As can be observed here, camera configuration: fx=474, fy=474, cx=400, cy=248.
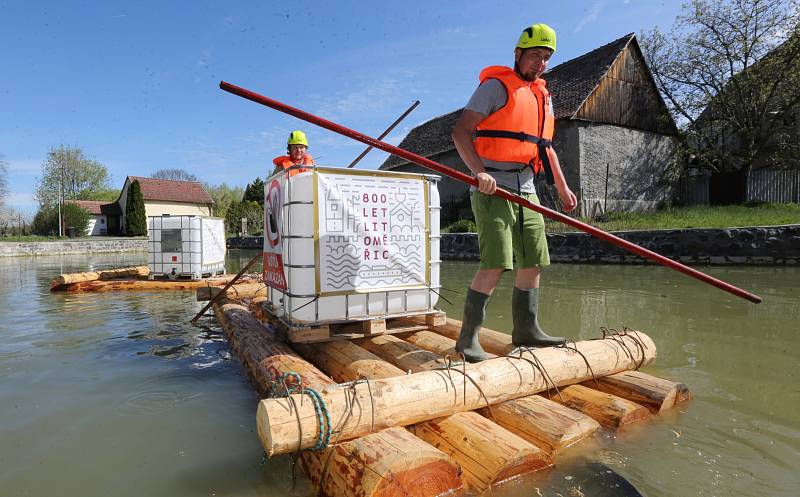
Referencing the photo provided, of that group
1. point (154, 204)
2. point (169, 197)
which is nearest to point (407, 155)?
point (154, 204)

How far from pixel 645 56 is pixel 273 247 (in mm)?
25460

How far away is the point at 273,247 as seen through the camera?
4340 millimetres

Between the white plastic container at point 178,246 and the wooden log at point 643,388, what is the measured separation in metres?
9.94

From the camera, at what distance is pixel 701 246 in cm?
1320

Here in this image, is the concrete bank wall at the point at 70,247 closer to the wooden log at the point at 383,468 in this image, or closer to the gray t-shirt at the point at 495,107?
the gray t-shirt at the point at 495,107

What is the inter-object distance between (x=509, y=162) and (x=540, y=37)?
2.75 ft

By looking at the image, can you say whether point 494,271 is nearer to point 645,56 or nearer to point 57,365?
point 57,365

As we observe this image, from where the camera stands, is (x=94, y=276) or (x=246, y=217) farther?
(x=246, y=217)

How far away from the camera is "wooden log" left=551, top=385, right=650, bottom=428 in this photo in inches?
109

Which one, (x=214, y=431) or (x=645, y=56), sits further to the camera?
(x=645, y=56)

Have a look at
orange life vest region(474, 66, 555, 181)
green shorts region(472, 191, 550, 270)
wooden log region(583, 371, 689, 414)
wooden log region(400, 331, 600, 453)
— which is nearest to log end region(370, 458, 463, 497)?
wooden log region(400, 331, 600, 453)

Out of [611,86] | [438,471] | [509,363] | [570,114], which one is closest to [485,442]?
[438,471]

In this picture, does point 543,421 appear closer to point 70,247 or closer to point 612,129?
point 612,129

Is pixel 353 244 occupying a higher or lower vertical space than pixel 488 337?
higher
